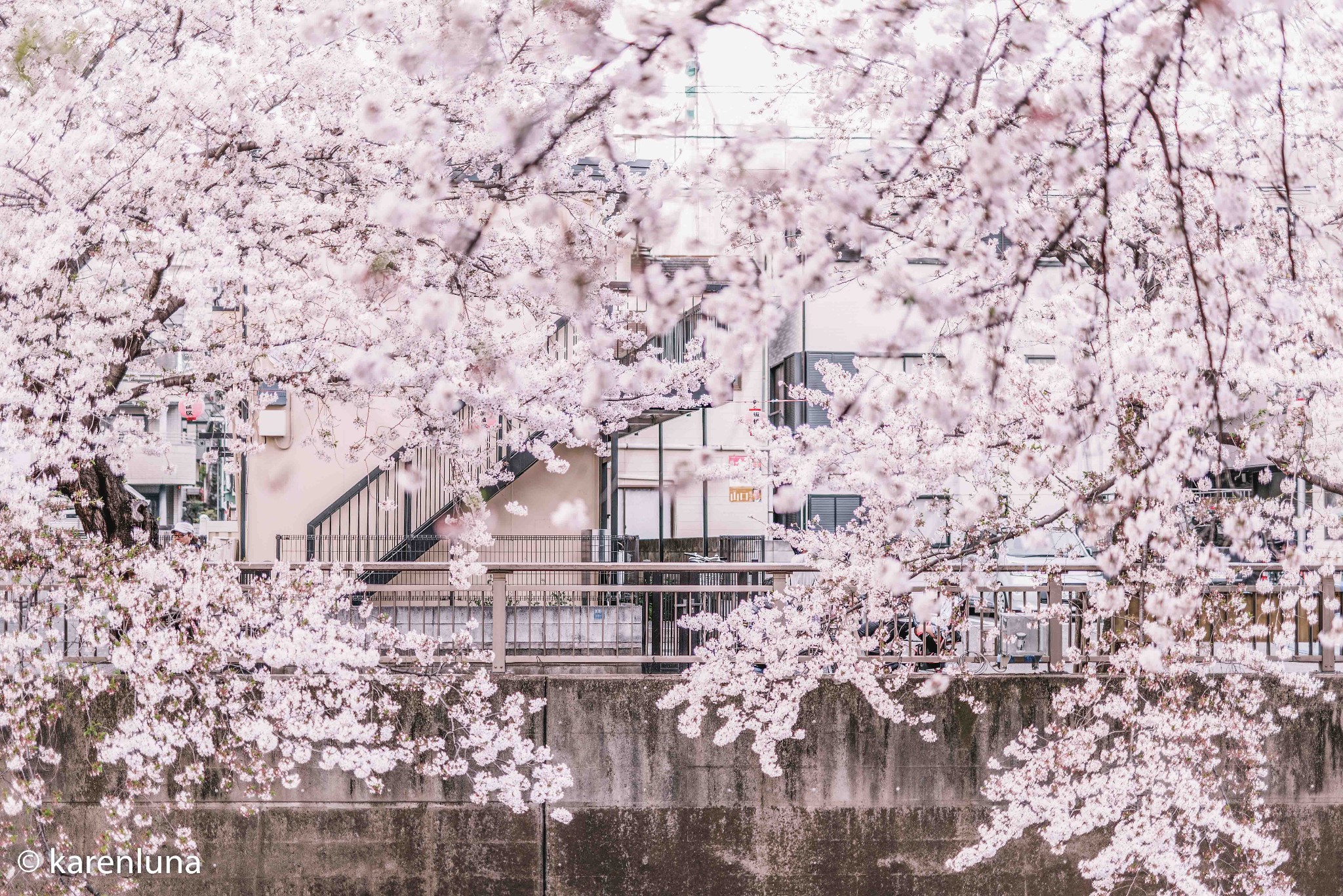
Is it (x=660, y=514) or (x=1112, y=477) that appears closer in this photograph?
(x=1112, y=477)

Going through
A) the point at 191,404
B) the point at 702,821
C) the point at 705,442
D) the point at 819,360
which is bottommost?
the point at 702,821

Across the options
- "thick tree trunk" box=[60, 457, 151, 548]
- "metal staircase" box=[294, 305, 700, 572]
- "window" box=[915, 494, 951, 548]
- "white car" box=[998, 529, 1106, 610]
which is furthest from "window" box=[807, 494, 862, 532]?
"thick tree trunk" box=[60, 457, 151, 548]

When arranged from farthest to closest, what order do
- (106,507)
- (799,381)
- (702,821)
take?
1. (799,381)
2. (702,821)
3. (106,507)

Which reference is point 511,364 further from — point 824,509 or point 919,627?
point 824,509

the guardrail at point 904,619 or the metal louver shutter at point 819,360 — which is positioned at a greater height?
the metal louver shutter at point 819,360

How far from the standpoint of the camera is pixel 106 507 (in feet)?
24.4

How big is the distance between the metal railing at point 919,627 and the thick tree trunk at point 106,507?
0.68m

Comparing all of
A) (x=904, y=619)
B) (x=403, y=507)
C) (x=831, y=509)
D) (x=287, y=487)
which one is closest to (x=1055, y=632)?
(x=904, y=619)

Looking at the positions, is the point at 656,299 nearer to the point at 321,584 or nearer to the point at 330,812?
the point at 321,584

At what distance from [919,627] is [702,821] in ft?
7.91

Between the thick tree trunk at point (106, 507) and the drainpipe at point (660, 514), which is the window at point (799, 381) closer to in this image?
the drainpipe at point (660, 514)

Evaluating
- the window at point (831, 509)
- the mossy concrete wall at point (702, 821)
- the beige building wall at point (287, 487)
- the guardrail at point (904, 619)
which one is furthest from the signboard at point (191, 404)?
the window at point (831, 509)

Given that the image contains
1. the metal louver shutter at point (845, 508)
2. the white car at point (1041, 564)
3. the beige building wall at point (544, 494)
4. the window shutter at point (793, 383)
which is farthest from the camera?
the metal louver shutter at point (845, 508)

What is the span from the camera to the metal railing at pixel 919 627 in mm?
7355
